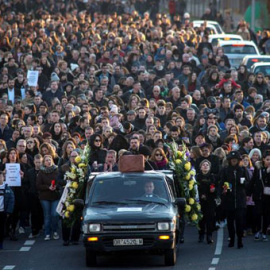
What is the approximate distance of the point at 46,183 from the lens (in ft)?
83.7

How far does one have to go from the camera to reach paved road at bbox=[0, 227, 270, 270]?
22.2m

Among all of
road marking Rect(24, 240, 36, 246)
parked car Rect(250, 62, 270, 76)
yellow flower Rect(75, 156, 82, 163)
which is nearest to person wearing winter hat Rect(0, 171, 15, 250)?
road marking Rect(24, 240, 36, 246)

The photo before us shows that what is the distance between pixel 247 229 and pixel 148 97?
11.4 m

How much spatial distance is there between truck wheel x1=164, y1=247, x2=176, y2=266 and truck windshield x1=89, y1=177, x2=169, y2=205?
0.95 m

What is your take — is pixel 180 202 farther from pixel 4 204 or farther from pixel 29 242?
pixel 29 242

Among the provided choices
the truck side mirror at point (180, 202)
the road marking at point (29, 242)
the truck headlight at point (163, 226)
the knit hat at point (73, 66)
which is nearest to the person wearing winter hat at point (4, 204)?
the road marking at point (29, 242)

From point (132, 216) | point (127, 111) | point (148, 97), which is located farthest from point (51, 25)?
point (132, 216)

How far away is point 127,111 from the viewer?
109ft

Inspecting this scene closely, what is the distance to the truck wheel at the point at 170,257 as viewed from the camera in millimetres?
21844

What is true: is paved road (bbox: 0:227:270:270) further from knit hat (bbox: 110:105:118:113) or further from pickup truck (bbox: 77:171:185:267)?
knit hat (bbox: 110:105:118:113)

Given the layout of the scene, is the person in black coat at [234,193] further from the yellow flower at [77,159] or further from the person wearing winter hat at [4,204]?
the person wearing winter hat at [4,204]

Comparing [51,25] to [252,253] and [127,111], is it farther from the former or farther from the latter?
[252,253]

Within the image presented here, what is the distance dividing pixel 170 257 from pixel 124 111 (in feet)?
37.2

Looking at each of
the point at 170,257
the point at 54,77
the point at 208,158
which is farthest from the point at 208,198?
the point at 54,77
